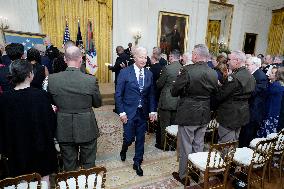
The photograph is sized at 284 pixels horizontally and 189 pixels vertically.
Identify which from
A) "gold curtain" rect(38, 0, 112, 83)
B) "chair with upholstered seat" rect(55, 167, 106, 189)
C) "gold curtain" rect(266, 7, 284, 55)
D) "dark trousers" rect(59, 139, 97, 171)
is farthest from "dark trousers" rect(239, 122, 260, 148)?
"gold curtain" rect(266, 7, 284, 55)

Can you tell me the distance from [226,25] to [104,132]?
9.21 meters

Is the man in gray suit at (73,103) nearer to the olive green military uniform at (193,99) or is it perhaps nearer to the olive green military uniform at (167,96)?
the olive green military uniform at (193,99)

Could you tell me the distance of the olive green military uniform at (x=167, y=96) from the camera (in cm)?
427

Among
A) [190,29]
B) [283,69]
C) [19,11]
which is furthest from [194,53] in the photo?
[190,29]

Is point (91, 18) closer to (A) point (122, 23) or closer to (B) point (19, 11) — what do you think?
(A) point (122, 23)

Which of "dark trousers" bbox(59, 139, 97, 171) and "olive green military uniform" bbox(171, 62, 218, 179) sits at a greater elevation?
"olive green military uniform" bbox(171, 62, 218, 179)

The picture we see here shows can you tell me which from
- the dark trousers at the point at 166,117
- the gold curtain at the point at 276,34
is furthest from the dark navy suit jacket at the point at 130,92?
the gold curtain at the point at 276,34

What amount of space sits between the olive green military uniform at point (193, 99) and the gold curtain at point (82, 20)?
651 centimetres

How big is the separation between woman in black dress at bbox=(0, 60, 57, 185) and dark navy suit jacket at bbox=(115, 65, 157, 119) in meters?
1.24

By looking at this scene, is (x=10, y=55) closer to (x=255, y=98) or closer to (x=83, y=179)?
(x=83, y=179)

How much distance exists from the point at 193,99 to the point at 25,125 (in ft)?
6.68

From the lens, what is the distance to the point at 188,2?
10.5m

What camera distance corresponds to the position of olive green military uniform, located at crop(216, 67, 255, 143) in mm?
3295

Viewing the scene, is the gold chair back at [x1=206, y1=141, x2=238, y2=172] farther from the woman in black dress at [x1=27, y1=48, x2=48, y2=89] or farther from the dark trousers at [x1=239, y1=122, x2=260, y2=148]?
the woman in black dress at [x1=27, y1=48, x2=48, y2=89]
